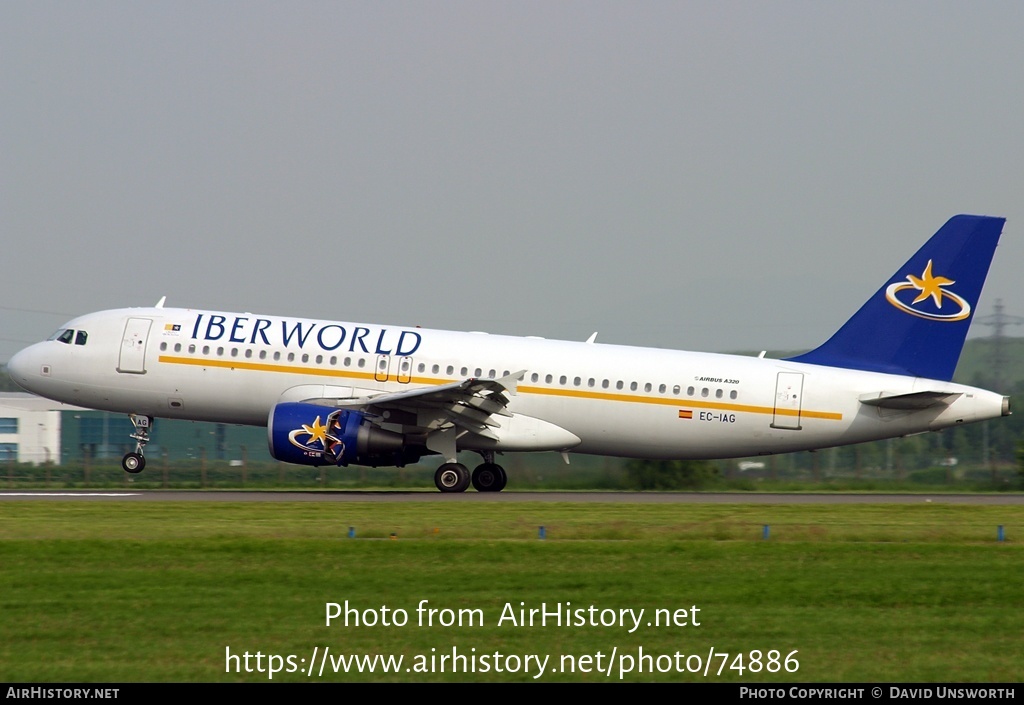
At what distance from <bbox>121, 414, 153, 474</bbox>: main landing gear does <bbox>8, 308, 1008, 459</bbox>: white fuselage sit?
105cm

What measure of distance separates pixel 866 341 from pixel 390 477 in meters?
13.8

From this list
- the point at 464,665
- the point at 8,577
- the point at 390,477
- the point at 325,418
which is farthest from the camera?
the point at 390,477

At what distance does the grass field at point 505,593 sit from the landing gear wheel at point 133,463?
304 inches

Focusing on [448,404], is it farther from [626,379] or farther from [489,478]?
[626,379]

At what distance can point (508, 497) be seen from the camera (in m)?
29.2

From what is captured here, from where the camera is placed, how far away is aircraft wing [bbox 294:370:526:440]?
1112 inches

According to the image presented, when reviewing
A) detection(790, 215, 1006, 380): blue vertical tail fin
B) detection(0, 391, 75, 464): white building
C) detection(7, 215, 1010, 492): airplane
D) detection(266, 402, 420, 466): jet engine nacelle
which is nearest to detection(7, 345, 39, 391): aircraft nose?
detection(7, 215, 1010, 492): airplane

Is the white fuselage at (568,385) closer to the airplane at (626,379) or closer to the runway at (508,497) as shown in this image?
the airplane at (626,379)

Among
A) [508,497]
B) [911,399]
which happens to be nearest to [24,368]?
[508,497]

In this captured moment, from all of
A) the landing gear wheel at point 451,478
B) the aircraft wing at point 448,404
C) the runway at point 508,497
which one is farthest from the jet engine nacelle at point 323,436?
the landing gear wheel at point 451,478

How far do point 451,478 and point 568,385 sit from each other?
139 inches

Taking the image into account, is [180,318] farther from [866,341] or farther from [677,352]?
[866,341]

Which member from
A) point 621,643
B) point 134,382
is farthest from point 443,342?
point 621,643

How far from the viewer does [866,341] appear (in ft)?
101
